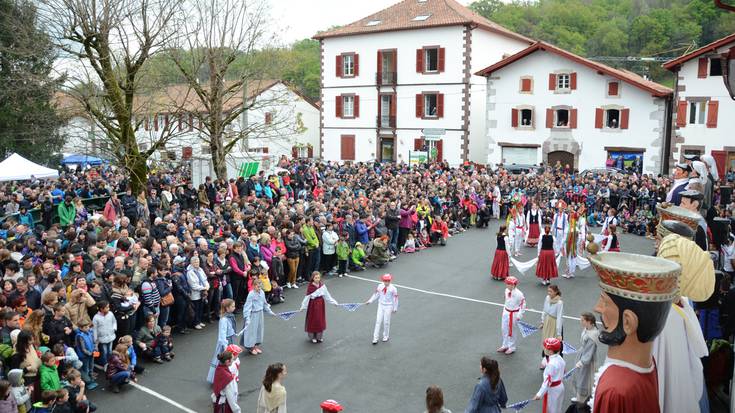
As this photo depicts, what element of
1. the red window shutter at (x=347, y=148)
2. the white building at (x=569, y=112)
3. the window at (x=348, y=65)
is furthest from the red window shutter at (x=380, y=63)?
the white building at (x=569, y=112)

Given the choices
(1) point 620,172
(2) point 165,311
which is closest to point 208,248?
(2) point 165,311

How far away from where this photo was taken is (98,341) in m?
10.6

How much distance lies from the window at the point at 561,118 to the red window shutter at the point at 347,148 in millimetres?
15406

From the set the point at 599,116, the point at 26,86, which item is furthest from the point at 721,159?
the point at 26,86

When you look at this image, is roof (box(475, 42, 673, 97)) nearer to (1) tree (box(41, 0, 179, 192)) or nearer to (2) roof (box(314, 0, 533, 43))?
(2) roof (box(314, 0, 533, 43))

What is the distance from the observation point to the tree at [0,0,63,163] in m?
18.7

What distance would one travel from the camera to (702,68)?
33031 mm

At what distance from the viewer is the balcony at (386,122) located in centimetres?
4519

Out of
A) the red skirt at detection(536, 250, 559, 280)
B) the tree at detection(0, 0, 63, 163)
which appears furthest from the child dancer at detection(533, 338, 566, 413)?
the tree at detection(0, 0, 63, 163)

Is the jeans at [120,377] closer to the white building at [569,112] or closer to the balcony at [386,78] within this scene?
the white building at [569,112]

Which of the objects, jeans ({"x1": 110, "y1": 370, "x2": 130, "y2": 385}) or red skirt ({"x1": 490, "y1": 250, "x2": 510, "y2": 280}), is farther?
red skirt ({"x1": 490, "y1": 250, "x2": 510, "y2": 280})

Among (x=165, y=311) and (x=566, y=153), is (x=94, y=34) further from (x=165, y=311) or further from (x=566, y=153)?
(x=566, y=153)

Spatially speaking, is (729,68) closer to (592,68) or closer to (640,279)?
(640,279)

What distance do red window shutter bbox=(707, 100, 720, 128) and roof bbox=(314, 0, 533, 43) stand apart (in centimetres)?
1495
